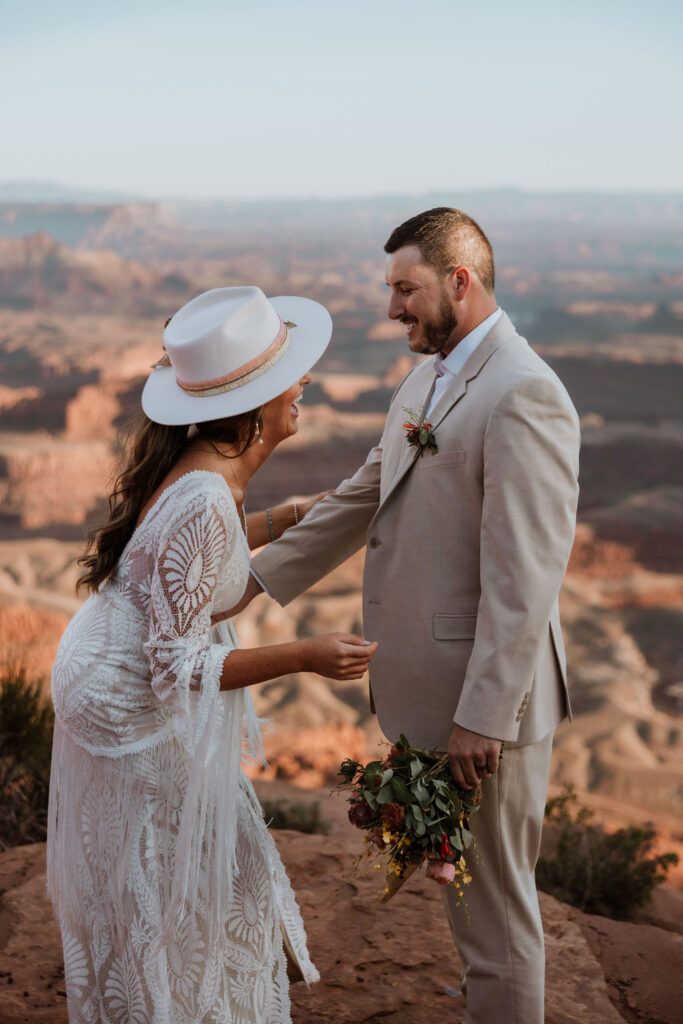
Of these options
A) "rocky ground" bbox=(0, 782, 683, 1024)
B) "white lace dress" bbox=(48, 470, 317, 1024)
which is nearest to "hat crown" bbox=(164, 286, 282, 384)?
"white lace dress" bbox=(48, 470, 317, 1024)

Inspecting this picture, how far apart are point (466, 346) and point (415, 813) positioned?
3.80 feet

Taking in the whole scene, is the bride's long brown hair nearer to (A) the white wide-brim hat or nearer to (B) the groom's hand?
(A) the white wide-brim hat

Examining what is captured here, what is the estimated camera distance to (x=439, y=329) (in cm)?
237

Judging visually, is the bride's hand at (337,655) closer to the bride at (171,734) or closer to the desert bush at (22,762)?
the bride at (171,734)

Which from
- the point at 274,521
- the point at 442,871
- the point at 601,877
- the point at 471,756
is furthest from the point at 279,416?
the point at 601,877

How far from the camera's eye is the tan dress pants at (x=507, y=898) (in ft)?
7.45

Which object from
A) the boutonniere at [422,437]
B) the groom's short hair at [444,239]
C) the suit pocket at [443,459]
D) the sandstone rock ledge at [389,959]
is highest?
the groom's short hair at [444,239]

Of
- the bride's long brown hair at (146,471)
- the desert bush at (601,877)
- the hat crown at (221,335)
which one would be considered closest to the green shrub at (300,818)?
the desert bush at (601,877)

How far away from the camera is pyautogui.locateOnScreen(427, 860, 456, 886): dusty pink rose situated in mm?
2051

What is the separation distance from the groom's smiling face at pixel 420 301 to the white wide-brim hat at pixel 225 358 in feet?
0.76

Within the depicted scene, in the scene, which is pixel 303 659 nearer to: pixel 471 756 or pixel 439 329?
pixel 471 756

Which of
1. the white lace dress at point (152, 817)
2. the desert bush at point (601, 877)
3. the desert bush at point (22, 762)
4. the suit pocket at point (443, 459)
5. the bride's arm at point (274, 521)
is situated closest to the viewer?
the white lace dress at point (152, 817)

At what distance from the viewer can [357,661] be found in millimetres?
1954

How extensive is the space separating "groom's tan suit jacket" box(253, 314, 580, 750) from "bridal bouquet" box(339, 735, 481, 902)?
0.16 m
